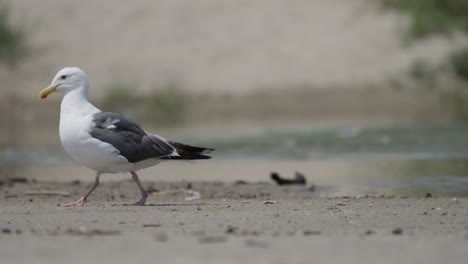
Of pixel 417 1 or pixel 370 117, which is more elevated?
pixel 417 1

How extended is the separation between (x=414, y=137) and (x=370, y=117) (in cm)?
648

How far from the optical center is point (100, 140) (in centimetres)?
892

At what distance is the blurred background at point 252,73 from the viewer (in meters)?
19.0

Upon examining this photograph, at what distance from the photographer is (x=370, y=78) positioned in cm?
2702

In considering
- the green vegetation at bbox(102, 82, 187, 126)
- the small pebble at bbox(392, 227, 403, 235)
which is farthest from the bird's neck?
the green vegetation at bbox(102, 82, 187, 126)

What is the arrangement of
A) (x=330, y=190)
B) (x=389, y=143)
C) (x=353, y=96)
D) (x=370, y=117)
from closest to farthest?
1. (x=330, y=190)
2. (x=389, y=143)
3. (x=370, y=117)
4. (x=353, y=96)

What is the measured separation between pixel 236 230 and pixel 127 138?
8.87 feet

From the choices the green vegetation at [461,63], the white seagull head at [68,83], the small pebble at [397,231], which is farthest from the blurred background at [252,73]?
the small pebble at [397,231]

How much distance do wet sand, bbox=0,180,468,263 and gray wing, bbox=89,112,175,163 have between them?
19.9 inches

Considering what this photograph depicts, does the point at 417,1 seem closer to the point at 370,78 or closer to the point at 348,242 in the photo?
the point at 370,78

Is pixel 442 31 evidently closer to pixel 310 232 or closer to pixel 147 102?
pixel 147 102

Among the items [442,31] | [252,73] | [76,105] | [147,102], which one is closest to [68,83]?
[76,105]

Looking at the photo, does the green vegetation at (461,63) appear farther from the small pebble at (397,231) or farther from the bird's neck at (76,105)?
the small pebble at (397,231)

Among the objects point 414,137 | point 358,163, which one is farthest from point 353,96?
point 358,163
